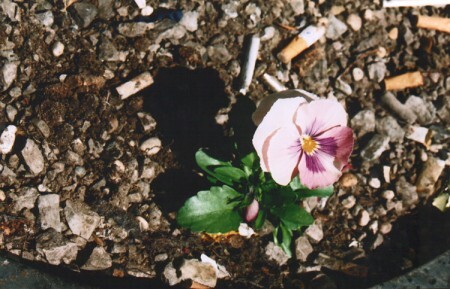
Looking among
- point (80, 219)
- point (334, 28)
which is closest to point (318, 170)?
point (80, 219)

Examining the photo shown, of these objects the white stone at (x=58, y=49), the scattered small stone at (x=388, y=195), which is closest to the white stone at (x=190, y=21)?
the white stone at (x=58, y=49)

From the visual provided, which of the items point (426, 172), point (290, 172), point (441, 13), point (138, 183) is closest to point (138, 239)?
point (138, 183)

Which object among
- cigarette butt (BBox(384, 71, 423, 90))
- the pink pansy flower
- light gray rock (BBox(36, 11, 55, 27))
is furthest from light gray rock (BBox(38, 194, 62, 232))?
cigarette butt (BBox(384, 71, 423, 90))

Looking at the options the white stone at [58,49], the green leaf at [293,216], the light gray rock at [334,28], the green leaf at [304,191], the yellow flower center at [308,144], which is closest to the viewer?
the yellow flower center at [308,144]

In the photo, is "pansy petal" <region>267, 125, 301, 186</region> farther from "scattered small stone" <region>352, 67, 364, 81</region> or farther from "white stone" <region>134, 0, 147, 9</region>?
"white stone" <region>134, 0, 147, 9</region>

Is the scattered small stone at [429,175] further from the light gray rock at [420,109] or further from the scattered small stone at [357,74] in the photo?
the scattered small stone at [357,74]

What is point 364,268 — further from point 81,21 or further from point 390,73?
point 81,21

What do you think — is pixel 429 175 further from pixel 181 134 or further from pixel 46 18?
pixel 46 18
